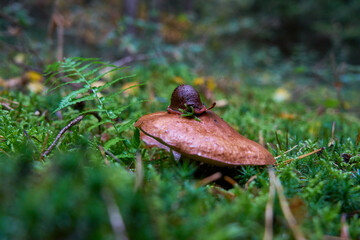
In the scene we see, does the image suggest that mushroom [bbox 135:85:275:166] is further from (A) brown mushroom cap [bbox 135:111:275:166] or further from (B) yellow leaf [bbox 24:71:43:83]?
(B) yellow leaf [bbox 24:71:43:83]

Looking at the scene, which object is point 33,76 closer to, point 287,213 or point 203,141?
point 203,141

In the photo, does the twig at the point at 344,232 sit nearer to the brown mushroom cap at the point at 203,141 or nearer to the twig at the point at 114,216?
the brown mushroom cap at the point at 203,141

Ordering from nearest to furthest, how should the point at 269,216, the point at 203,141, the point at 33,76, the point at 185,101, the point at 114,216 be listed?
1. the point at 114,216
2. the point at 269,216
3. the point at 203,141
4. the point at 185,101
5. the point at 33,76

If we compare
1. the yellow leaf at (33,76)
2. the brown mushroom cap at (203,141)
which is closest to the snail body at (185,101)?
the brown mushroom cap at (203,141)

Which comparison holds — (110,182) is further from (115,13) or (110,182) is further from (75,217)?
(115,13)

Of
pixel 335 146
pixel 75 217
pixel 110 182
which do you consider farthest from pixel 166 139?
pixel 335 146

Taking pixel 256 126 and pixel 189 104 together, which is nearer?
Answer: pixel 189 104

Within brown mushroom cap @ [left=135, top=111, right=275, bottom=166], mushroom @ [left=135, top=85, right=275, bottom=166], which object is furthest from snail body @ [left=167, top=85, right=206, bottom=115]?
brown mushroom cap @ [left=135, top=111, right=275, bottom=166]

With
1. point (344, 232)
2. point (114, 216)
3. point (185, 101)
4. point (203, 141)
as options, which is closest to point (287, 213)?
point (344, 232)
